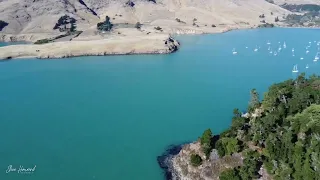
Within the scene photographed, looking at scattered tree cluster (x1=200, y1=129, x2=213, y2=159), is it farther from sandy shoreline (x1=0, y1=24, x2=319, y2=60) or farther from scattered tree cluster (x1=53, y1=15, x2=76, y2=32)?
scattered tree cluster (x1=53, y1=15, x2=76, y2=32)

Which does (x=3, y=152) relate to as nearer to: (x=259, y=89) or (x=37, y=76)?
(x=37, y=76)

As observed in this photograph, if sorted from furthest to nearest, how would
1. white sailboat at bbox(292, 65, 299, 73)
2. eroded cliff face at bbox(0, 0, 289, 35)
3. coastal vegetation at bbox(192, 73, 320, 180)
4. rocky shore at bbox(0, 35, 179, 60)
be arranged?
eroded cliff face at bbox(0, 0, 289, 35) → rocky shore at bbox(0, 35, 179, 60) → white sailboat at bbox(292, 65, 299, 73) → coastal vegetation at bbox(192, 73, 320, 180)

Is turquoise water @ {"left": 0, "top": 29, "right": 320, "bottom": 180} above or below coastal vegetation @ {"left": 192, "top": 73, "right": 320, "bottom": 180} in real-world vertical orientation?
below

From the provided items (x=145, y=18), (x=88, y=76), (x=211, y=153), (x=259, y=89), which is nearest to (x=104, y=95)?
(x=88, y=76)

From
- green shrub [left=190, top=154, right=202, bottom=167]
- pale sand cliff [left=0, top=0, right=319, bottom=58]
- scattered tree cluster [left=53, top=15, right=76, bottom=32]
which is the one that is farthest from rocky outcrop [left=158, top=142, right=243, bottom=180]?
scattered tree cluster [left=53, top=15, right=76, bottom=32]

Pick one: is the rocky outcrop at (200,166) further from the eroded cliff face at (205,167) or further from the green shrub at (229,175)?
the green shrub at (229,175)

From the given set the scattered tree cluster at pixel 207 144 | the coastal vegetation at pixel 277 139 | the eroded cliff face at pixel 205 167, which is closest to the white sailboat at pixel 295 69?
the coastal vegetation at pixel 277 139

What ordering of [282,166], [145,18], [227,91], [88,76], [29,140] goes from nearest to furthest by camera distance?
[282,166] → [29,140] → [227,91] → [88,76] → [145,18]
